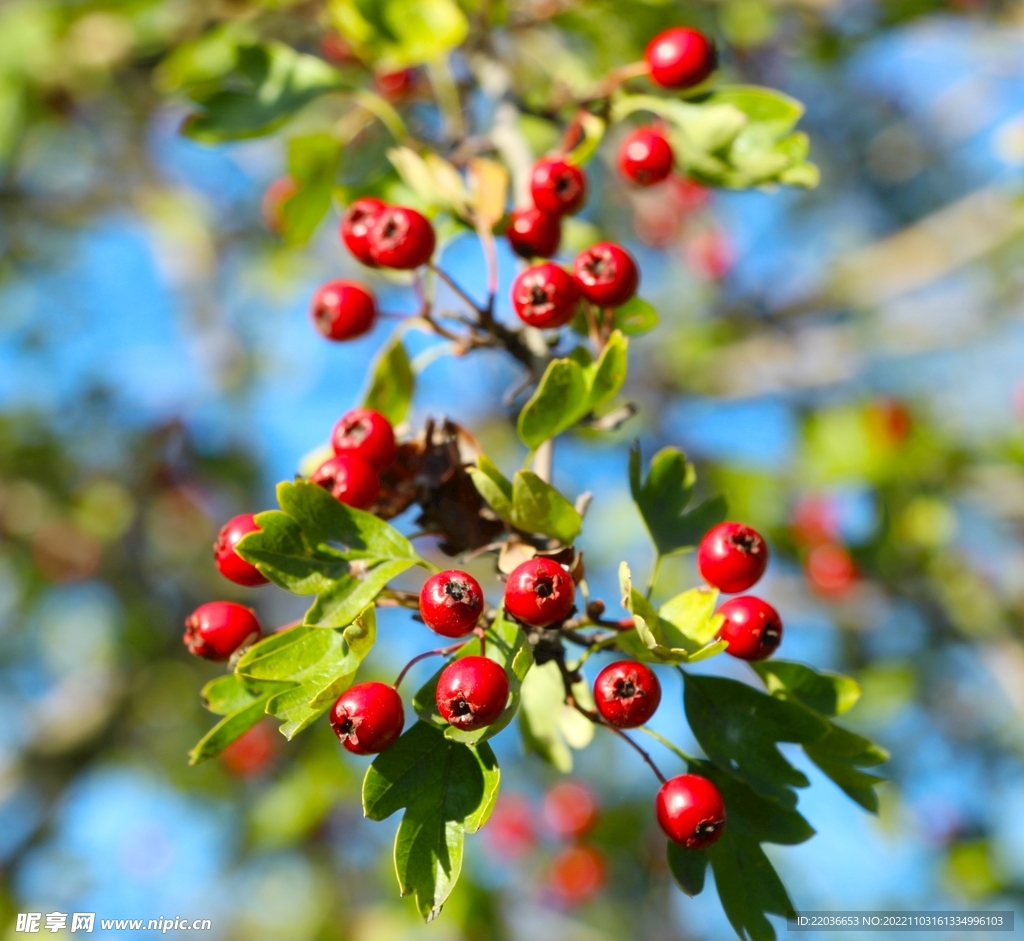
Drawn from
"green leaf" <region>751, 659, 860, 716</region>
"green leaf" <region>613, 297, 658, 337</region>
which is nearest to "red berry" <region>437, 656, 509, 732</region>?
"green leaf" <region>751, 659, 860, 716</region>

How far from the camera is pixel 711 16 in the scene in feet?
11.2

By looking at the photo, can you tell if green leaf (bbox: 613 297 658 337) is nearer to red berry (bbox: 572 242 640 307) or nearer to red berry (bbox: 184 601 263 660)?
red berry (bbox: 572 242 640 307)

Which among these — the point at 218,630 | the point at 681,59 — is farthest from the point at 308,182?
the point at 218,630

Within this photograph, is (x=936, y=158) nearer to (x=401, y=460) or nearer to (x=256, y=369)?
(x=256, y=369)

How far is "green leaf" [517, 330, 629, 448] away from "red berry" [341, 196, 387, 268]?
1.91ft

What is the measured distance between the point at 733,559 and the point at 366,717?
0.68 meters

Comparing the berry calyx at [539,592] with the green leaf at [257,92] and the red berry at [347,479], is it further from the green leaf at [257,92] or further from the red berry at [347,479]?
the green leaf at [257,92]

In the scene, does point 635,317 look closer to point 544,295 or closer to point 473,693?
point 544,295

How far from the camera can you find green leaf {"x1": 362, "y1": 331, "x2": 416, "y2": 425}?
1.88m

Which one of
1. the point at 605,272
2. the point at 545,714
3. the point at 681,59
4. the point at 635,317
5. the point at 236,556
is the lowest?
the point at 545,714

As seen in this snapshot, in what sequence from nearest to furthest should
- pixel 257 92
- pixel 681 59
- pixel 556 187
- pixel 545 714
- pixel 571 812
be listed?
1. pixel 545 714
2. pixel 556 187
3. pixel 681 59
4. pixel 257 92
5. pixel 571 812

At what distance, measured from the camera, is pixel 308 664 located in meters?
1.39

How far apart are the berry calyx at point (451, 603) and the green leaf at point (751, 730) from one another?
434 mm

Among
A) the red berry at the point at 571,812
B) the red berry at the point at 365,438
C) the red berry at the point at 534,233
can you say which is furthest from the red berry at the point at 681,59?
the red berry at the point at 571,812
